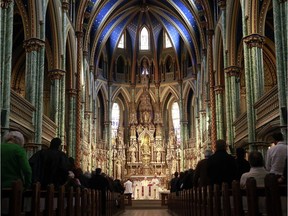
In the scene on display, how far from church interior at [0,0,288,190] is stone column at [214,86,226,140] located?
0.25 ft

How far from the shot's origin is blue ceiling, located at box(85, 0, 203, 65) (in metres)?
35.8

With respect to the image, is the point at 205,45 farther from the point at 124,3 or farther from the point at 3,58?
the point at 3,58

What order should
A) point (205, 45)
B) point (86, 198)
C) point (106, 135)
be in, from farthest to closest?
point (106, 135), point (205, 45), point (86, 198)

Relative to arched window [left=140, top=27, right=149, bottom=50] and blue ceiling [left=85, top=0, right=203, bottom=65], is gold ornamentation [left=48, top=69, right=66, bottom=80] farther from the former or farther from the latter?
arched window [left=140, top=27, right=149, bottom=50]

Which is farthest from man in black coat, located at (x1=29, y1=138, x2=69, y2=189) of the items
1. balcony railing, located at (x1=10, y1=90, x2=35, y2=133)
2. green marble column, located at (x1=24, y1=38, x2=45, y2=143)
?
green marble column, located at (x1=24, y1=38, x2=45, y2=143)

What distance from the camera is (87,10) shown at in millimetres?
33312

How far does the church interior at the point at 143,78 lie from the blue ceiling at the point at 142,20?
0.33ft

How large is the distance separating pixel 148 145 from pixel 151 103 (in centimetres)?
429

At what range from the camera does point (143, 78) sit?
43.4 m

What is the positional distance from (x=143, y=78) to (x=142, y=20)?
18.0 feet

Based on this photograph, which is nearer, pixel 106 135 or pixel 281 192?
pixel 281 192

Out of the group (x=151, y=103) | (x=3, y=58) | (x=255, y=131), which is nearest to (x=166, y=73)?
(x=151, y=103)

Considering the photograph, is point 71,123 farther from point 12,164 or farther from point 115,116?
Result: point 12,164

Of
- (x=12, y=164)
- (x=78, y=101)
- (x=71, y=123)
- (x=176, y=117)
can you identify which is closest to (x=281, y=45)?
(x=12, y=164)
